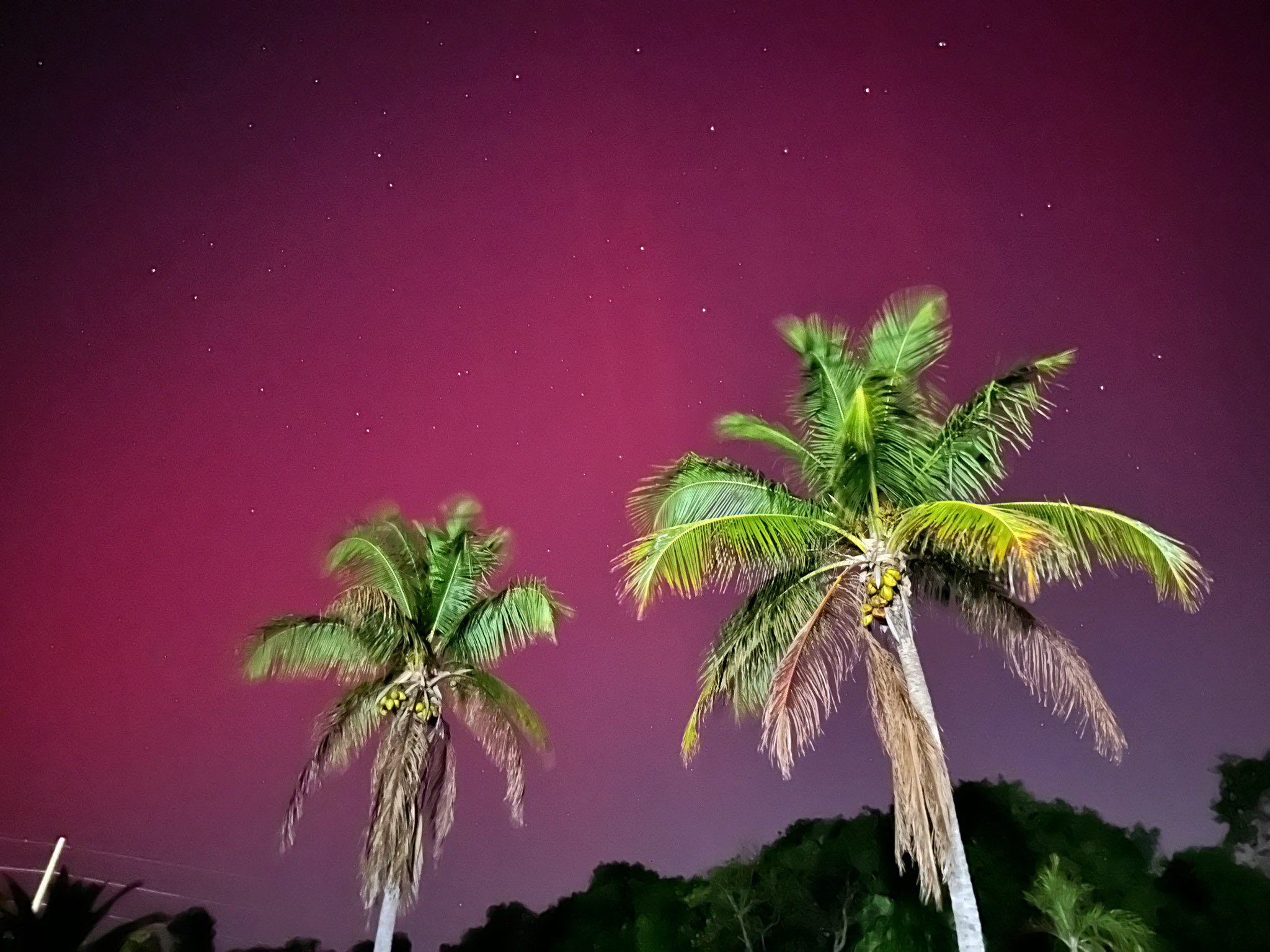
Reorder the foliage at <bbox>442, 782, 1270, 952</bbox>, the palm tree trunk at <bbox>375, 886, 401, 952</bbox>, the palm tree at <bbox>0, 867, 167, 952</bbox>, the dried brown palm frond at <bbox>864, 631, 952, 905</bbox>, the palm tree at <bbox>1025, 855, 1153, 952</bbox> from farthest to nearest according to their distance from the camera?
the foliage at <bbox>442, 782, 1270, 952</bbox> → the palm tree at <bbox>1025, 855, 1153, 952</bbox> → the palm tree at <bbox>0, 867, 167, 952</bbox> → the palm tree trunk at <bbox>375, 886, 401, 952</bbox> → the dried brown palm frond at <bbox>864, 631, 952, 905</bbox>

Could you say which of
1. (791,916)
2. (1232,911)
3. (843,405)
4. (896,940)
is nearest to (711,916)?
(791,916)

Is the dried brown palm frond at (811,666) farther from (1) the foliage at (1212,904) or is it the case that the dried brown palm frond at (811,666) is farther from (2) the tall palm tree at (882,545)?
(1) the foliage at (1212,904)

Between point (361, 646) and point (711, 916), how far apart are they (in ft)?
54.1

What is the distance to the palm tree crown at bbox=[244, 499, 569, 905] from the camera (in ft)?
44.5

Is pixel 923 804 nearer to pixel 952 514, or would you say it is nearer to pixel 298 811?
pixel 952 514

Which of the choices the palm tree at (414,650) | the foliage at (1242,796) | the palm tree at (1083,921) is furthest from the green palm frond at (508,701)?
the foliage at (1242,796)

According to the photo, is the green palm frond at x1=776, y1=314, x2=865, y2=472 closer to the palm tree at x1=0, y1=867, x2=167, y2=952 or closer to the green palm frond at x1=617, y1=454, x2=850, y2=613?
the green palm frond at x1=617, y1=454, x2=850, y2=613

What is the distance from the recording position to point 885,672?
9.74 metres

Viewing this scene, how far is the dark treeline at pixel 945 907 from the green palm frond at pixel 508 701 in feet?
32.7

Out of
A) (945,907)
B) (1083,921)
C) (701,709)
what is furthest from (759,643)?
(945,907)

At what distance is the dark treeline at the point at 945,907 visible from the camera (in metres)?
20.5

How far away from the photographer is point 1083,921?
18.3 meters

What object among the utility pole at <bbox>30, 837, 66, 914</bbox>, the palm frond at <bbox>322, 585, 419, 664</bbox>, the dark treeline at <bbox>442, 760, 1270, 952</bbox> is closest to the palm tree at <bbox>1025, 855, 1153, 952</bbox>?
the dark treeline at <bbox>442, 760, 1270, 952</bbox>

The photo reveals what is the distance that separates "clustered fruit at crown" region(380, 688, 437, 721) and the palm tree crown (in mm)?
17
